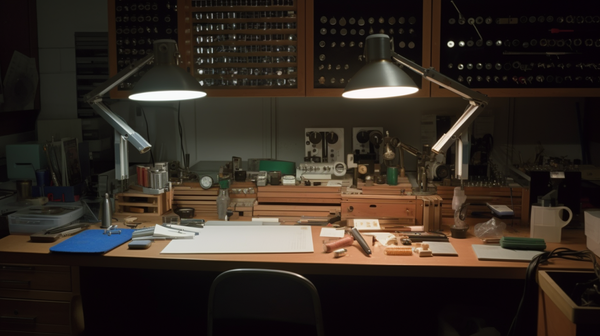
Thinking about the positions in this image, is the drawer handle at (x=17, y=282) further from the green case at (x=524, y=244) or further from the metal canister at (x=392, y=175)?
the green case at (x=524, y=244)

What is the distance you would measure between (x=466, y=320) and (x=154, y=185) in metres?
1.63

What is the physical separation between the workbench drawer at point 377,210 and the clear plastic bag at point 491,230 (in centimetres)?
31

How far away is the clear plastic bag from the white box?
1.18 feet

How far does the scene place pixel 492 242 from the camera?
2262 millimetres

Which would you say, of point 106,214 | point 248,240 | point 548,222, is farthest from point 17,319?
point 548,222

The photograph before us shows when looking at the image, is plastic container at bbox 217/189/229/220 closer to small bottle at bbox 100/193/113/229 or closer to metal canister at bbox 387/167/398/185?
small bottle at bbox 100/193/113/229

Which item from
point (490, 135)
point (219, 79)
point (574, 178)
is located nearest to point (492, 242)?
point (574, 178)

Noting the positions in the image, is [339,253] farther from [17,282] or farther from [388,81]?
[17,282]

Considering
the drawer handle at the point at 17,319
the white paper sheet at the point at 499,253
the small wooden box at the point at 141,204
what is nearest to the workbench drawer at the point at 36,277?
the drawer handle at the point at 17,319

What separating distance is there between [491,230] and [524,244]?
23 centimetres

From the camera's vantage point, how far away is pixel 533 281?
1.96m

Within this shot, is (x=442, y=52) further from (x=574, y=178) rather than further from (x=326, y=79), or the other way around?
A: (x=574, y=178)

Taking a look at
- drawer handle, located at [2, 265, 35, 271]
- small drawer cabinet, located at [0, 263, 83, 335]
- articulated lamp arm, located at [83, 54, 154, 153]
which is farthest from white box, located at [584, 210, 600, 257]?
drawer handle, located at [2, 265, 35, 271]

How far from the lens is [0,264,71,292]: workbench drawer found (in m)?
2.14
